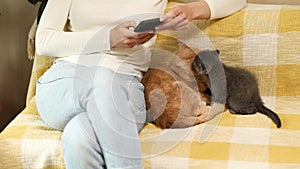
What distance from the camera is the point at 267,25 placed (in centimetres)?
198

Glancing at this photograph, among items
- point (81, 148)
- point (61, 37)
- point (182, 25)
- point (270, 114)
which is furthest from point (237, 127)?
point (61, 37)

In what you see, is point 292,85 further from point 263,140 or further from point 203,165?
point 203,165

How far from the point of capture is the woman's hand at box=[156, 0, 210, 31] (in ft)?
5.89

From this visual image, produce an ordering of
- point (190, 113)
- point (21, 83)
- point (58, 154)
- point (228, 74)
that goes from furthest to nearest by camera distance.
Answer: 1. point (21, 83)
2. point (228, 74)
3. point (190, 113)
4. point (58, 154)

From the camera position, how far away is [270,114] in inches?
70.6

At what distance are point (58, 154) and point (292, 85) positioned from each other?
92 centimetres

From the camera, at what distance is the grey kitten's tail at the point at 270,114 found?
68.9 inches

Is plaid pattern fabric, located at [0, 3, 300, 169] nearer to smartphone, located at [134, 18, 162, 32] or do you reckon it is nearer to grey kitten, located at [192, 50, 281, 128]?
grey kitten, located at [192, 50, 281, 128]

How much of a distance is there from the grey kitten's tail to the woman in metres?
0.40

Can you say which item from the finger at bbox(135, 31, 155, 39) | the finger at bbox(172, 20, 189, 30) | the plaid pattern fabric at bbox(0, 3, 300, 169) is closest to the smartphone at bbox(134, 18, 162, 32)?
the finger at bbox(135, 31, 155, 39)

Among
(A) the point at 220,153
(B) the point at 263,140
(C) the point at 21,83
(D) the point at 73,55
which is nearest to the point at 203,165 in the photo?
(A) the point at 220,153

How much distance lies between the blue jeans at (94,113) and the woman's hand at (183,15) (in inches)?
8.9

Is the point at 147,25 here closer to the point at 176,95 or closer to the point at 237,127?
the point at 176,95

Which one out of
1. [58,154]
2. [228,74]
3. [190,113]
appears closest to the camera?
[58,154]
